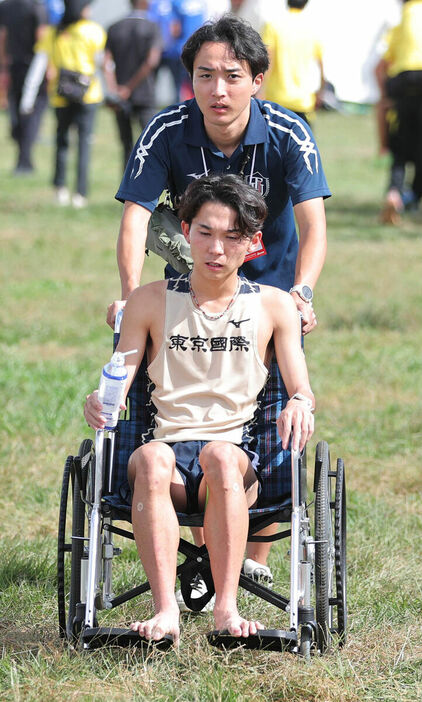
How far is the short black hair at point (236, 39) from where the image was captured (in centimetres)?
402

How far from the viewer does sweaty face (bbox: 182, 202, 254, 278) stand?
3.68 metres

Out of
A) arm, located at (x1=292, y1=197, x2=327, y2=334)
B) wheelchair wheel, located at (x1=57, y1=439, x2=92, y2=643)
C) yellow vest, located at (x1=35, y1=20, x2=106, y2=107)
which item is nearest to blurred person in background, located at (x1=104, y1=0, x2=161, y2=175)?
yellow vest, located at (x1=35, y1=20, x2=106, y2=107)

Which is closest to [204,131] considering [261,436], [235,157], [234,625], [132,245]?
[235,157]

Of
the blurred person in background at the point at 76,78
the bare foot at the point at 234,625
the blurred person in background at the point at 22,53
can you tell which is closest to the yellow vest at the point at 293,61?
the blurred person in background at the point at 76,78

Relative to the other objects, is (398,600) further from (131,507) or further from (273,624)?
(131,507)

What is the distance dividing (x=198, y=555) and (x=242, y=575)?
0.15 metres

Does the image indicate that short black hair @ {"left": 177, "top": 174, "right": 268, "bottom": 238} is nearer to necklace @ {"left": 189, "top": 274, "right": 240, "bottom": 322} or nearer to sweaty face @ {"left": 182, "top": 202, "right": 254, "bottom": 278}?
sweaty face @ {"left": 182, "top": 202, "right": 254, "bottom": 278}

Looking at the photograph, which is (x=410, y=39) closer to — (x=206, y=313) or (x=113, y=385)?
(x=206, y=313)

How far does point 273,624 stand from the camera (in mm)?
3979

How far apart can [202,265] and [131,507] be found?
74cm

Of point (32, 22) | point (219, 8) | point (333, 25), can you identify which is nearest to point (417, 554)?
point (32, 22)

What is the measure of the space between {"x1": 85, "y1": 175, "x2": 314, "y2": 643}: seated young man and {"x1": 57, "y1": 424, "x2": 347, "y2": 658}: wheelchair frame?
0.34ft

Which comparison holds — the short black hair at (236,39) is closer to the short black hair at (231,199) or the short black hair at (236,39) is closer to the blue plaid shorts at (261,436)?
the short black hair at (231,199)

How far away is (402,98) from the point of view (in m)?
11.9
